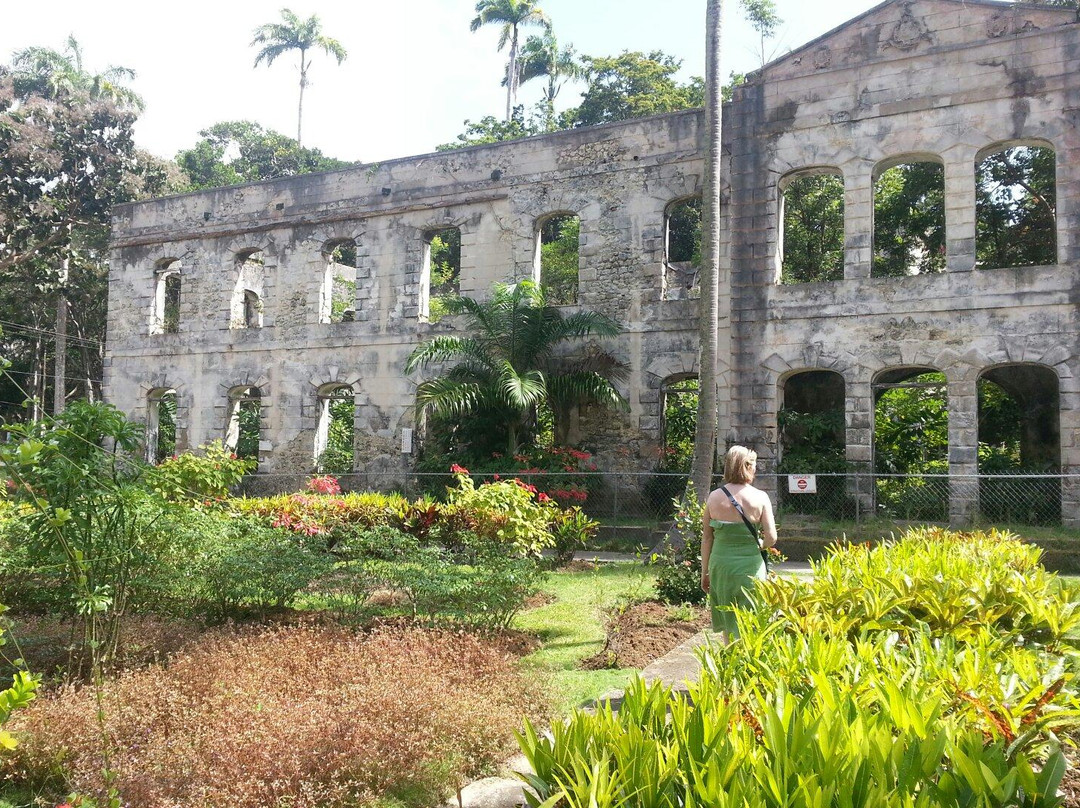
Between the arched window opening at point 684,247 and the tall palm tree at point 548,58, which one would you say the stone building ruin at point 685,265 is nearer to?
the arched window opening at point 684,247

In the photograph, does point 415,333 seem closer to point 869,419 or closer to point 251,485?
point 251,485

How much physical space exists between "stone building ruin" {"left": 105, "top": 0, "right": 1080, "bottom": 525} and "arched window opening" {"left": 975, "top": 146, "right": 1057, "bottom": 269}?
10.7ft

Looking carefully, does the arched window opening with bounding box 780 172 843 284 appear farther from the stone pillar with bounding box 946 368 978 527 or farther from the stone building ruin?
the stone pillar with bounding box 946 368 978 527

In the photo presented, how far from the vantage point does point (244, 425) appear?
1086 inches

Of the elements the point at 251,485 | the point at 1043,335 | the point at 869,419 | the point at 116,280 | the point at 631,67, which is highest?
the point at 631,67

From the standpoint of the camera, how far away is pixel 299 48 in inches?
1516

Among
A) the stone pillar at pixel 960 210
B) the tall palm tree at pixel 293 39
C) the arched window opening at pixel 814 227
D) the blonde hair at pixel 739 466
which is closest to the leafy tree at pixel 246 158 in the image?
the tall palm tree at pixel 293 39

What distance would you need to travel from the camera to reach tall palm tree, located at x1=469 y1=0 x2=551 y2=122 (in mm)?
34094

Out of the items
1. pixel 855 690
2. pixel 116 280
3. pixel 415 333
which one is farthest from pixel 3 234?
pixel 855 690

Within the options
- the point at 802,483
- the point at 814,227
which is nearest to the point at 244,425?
the point at 814,227

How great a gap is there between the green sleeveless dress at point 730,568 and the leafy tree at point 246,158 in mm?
31479

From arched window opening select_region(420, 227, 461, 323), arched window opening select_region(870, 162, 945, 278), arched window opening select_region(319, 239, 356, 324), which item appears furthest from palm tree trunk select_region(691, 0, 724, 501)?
arched window opening select_region(319, 239, 356, 324)

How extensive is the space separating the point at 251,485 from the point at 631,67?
58.5 feet

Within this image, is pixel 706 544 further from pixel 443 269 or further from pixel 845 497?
pixel 443 269
